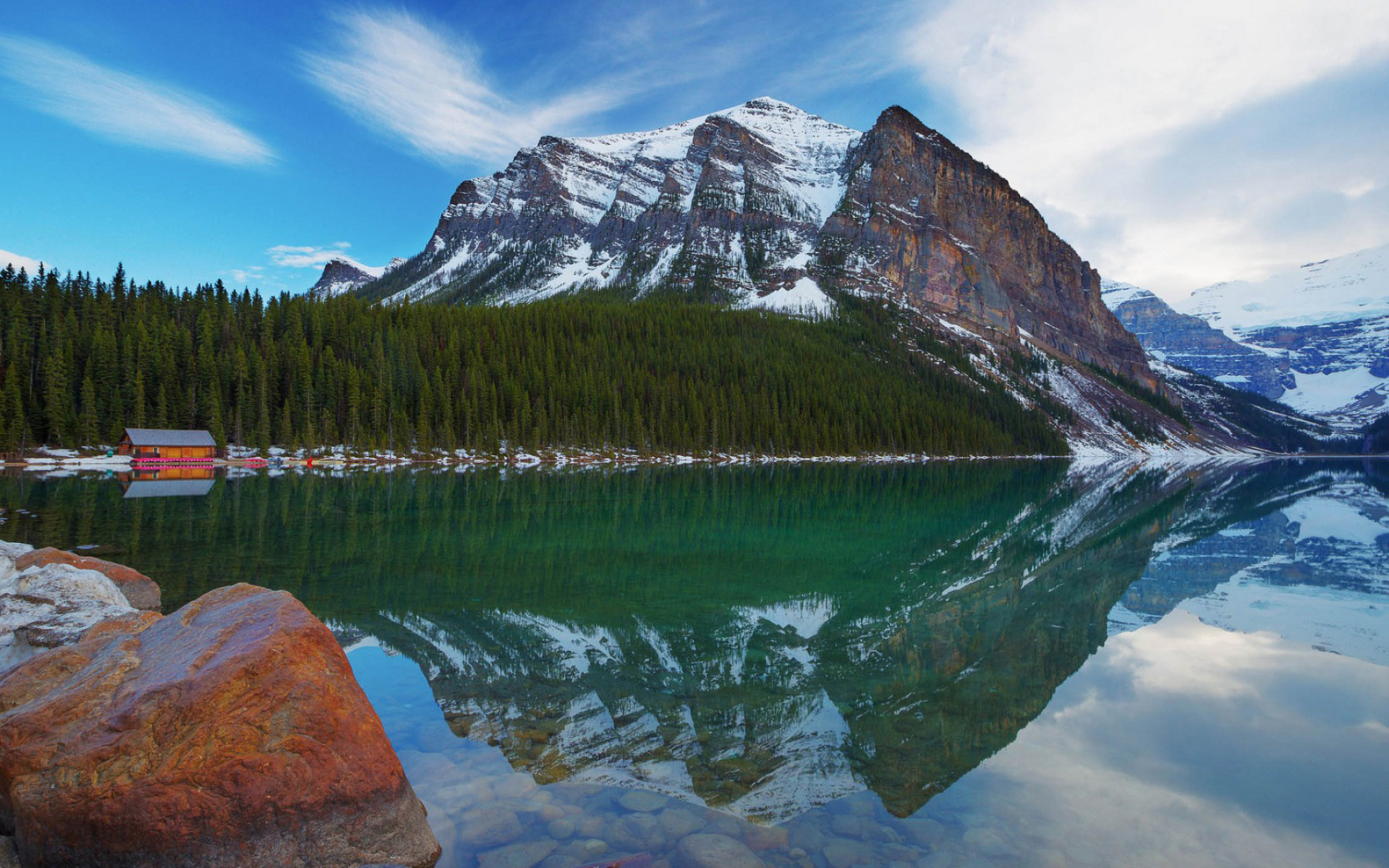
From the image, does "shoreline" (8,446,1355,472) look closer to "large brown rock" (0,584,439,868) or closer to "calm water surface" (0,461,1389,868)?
"calm water surface" (0,461,1389,868)

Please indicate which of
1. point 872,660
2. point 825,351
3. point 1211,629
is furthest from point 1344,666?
point 825,351

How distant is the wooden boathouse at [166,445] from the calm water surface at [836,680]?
33489mm

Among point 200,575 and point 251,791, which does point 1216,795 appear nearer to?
point 251,791

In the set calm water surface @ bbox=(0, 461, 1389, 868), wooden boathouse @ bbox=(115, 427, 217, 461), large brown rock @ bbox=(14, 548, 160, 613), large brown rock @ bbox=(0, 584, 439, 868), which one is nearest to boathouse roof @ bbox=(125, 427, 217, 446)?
wooden boathouse @ bbox=(115, 427, 217, 461)

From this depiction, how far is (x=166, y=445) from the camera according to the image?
59.5 meters

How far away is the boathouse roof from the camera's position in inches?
2302

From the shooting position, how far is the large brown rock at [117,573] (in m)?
12.8

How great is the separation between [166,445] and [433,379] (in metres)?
28.4

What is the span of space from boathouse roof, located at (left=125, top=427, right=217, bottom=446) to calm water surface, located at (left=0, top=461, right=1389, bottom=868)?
33.7m

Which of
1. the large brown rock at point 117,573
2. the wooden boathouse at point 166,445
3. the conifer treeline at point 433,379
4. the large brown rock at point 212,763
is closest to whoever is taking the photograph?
the large brown rock at point 212,763

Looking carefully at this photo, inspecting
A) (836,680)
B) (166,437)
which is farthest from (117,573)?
(166,437)

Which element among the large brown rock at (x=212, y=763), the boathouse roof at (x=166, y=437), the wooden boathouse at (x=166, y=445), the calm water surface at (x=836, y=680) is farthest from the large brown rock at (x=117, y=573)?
the boathouse roof at (x=166, y=437)

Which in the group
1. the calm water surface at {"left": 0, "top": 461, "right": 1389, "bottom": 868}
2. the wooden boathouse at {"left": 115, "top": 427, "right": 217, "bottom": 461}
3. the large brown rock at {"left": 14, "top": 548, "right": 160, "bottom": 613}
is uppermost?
the wooden boathouse at {"left": 115, "top": 427, "right": 217, "bottom": 461}

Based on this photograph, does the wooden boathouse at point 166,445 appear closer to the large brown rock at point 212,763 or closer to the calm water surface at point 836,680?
the calm water surface at point 836,680
